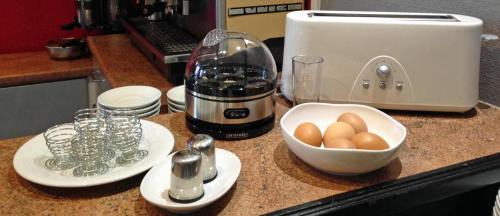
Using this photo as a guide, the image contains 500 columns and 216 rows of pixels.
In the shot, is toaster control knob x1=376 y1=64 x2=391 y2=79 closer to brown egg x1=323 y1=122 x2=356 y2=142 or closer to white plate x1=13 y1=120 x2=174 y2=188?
brown egg x1=323 y1=122 x2=356 y2=142

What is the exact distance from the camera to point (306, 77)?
106 cm

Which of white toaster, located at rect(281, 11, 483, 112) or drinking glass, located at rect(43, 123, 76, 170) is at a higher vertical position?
white toaster, located at rect(281, 11, 483, 112)

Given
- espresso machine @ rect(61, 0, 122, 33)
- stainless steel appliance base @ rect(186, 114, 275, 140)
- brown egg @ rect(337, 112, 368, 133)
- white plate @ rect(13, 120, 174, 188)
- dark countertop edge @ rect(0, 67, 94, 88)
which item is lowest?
dark countertop edge @ rect(0, 67, 94, 88)

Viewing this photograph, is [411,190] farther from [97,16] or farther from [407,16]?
[97,16]

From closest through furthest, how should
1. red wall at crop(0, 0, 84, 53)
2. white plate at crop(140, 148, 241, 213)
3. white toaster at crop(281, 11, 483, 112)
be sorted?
white plate at crop(140, 148, 241, 213) < white toaster at crop(281, 11, 483, 112) < red wall at crop(0, 0, 84, 53)

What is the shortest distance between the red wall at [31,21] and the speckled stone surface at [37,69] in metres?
0.09

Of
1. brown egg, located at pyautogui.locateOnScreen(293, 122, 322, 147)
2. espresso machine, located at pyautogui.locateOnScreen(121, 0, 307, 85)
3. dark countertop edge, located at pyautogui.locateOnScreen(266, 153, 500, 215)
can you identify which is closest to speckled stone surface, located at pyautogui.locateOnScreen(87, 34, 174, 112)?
espresso machine, located at pyautogui.locateOnScreen(121, 0, 307, 85)

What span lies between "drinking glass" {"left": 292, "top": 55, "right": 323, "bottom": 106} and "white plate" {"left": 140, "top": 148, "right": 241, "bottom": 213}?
0.31 m

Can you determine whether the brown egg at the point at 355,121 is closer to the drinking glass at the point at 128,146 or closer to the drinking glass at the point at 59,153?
the drinking glass at the point at 128,146

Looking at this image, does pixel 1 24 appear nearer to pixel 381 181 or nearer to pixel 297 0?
pixel 297 0

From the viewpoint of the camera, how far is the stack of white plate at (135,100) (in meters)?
1.17

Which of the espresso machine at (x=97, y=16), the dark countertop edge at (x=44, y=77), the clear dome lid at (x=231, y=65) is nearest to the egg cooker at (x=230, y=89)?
the clear dome lid at (x=231, y=65)

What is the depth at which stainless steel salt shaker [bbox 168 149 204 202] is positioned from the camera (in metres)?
0.68

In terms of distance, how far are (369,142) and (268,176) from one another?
0.63ft
